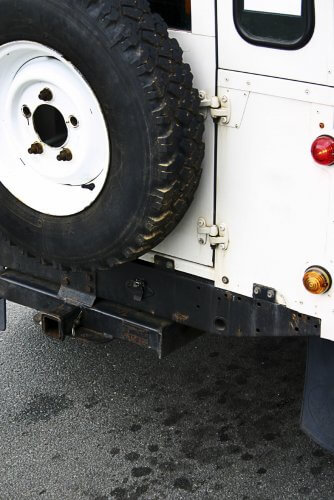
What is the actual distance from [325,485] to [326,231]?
47.3 inches

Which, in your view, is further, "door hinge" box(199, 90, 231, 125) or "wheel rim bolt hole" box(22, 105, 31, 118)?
"wheel rim bolt hole" box(22, 105, 31, 118)

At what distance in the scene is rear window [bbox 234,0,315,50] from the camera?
10.1ft

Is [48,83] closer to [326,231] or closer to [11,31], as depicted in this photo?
[11,31]

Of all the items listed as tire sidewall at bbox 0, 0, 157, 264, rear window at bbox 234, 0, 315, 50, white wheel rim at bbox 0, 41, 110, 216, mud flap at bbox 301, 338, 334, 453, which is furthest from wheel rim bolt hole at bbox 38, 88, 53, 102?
mud flap at bbox 301, 338, 334, 453

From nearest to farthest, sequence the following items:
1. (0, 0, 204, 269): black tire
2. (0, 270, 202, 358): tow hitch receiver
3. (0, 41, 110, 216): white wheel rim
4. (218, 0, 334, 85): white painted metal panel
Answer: (218, 0, 334, 85): white painted metal panel, (0, 0, 204, 269): black tire, (0, 41, 110, 216): white wheel rim, (0, 270, 202, 358): tow hitch receiver

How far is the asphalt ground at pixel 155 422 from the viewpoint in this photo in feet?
12.7

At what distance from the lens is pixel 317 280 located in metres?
3.26

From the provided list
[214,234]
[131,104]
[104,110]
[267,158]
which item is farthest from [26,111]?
[267,158]

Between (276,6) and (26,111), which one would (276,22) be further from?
(26,111)

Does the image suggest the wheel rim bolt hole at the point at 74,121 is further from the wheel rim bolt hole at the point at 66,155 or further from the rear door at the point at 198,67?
the rear door at the point at 198,67

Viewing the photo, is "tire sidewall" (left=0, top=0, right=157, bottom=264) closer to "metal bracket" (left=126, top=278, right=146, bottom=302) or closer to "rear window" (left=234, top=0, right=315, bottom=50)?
"metal bracket" (left=126, top=278, right=146, bottom=302)

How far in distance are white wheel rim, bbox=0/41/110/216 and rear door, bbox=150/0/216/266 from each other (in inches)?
14.1

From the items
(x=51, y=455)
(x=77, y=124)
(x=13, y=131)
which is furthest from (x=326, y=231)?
(x=51, y=455)

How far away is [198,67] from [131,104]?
31 cm
